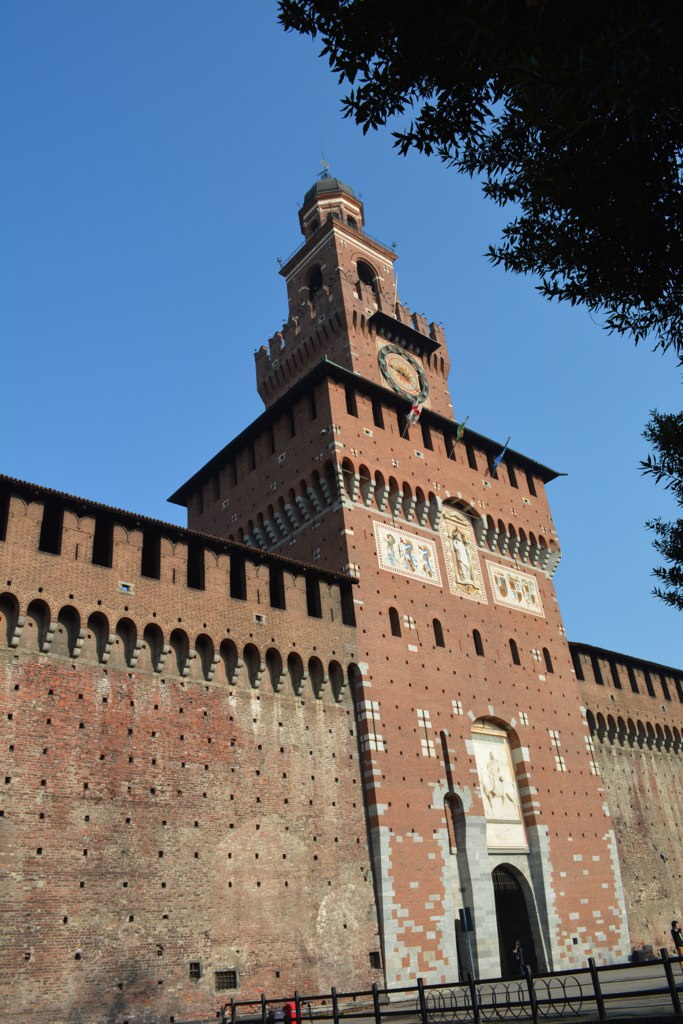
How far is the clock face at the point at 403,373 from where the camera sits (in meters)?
30.2

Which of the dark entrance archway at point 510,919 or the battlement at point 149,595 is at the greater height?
the battlement at point 149,595

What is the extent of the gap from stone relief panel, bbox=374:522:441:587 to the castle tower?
0.23 ft

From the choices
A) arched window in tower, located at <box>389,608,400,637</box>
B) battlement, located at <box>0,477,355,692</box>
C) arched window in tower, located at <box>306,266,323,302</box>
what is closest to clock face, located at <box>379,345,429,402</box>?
arched window in tower, located at <box>306,266,323,302</box>

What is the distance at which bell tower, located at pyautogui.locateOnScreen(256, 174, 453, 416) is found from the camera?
99.2ft

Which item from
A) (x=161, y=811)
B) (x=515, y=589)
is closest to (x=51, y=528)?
(x=161, y=811)

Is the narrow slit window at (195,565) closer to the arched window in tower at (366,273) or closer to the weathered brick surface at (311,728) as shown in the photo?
the weathered brick surface at (311,728)

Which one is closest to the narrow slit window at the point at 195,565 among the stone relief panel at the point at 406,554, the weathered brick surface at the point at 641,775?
the stone relief panel at the point at 406,554

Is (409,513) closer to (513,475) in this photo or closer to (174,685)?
(513,475)

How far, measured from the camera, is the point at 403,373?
31.0m

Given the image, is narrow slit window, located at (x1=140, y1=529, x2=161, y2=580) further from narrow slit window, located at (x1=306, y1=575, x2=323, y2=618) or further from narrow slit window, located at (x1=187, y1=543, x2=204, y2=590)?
narrow slit window, located at (x1=306, y1=575, x2=323, y2=618)

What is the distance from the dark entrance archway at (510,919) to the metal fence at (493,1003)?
2.35m

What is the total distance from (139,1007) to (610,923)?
1676 cm

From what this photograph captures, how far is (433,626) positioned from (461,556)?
11.5 feet

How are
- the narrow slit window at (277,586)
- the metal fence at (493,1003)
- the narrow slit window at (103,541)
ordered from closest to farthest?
the metal fence at (493,1003)
the narrow slit window at (103,541)
the narrow slit window at (277,586)
